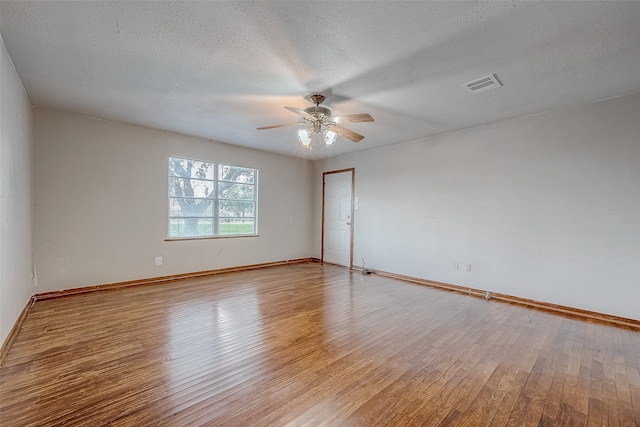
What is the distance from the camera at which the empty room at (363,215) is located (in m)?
1.82

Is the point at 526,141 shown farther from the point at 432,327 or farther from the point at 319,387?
the point at 319,387

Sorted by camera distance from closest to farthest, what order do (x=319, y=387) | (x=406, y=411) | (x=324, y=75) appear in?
1. (x=406, y=411)
2. (x=319, y=387)
3. (x=324, y=75)

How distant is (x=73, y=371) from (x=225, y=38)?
103 inches

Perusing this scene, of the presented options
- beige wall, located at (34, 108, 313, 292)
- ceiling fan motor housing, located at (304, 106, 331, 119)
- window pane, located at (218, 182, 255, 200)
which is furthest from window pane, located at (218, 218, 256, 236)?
A: ceiling fan motor housing, located at (304, 106, 331, 119)

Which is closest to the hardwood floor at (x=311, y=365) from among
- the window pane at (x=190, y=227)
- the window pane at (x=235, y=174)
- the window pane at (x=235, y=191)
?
the window pane at (x=190, y=227)

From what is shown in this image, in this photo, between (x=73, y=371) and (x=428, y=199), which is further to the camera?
(x=428, y=199)

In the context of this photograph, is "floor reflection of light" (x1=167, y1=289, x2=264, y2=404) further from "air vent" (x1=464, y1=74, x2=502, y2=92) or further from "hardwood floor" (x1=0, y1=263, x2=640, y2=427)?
"air vent" (x1=464, y1=74, x2=502, y2=92)

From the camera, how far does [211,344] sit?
2.43 metres

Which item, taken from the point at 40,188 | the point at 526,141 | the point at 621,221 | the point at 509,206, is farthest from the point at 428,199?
the point at 40,188

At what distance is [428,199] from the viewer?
187 inches

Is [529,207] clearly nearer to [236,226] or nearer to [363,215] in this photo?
[363,215]

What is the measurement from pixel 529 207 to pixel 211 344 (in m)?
4.04

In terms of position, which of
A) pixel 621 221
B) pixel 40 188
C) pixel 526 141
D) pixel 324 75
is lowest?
pixel 621 221

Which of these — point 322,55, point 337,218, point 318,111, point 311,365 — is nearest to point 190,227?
point 337,218
